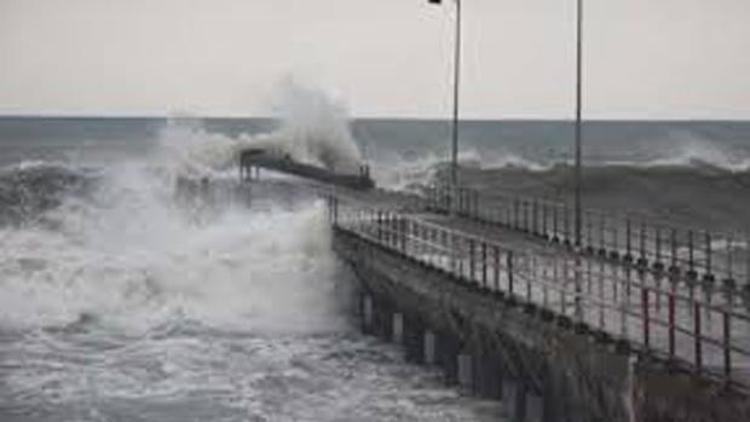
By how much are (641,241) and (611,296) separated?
17.1 feet

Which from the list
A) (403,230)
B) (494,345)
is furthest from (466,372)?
(403,230)

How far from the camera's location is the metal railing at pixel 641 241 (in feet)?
72.4

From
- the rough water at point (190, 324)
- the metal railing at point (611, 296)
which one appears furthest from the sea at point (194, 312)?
the metal railing at point (611, 296)

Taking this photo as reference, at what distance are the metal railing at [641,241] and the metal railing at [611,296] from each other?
67cm

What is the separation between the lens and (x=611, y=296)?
62.7 feet

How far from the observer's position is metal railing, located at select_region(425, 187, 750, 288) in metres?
22.1

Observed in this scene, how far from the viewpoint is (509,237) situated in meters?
27.8

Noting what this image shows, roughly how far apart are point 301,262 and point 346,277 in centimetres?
206

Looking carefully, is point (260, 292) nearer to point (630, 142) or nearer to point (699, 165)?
point (699, 165)

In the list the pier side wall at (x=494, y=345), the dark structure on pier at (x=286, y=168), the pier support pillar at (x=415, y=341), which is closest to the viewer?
the pier side wall at (x=494, y=345)

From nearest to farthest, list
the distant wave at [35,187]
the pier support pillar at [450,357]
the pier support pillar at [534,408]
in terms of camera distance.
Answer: the pier support pillar at [534,408], the pier support pillar at [450,357], the distant wave at [35,187]

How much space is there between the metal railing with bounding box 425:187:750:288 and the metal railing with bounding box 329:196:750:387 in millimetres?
665

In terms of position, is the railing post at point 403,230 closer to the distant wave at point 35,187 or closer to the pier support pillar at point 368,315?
the pier support pillar at point 368,315

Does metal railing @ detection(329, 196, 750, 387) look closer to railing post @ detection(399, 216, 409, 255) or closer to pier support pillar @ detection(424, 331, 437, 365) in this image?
railing post @ detection(399, 216, 409, 255)
